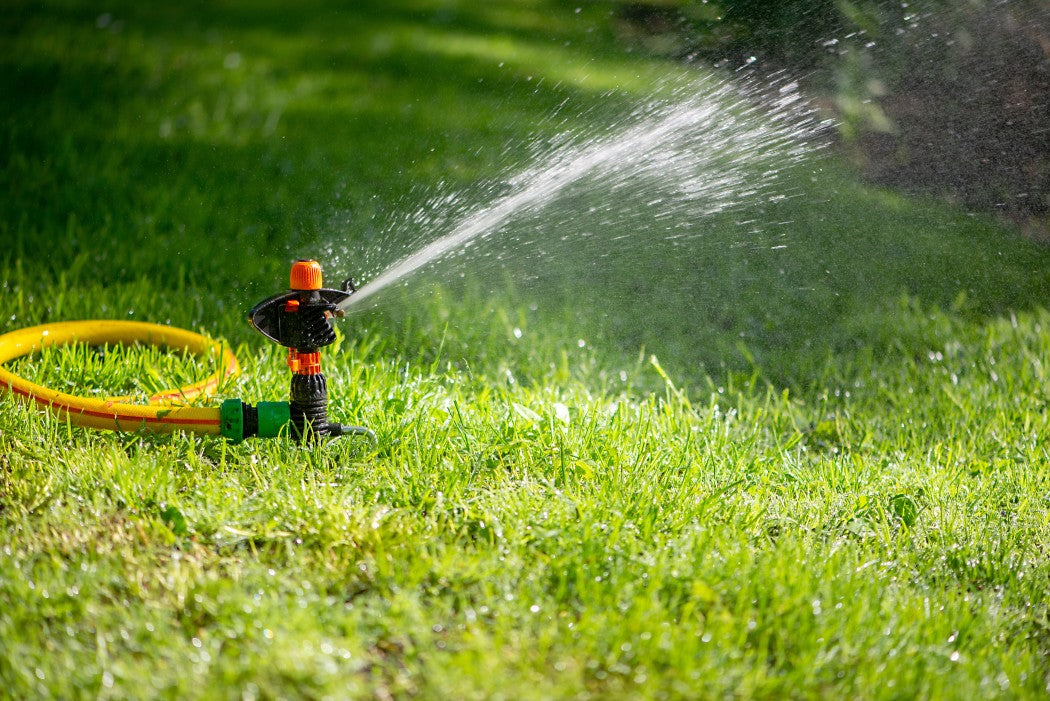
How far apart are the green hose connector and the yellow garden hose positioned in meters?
0.03

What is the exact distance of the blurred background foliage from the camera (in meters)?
4.25

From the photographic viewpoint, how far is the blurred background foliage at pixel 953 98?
4.25 meters

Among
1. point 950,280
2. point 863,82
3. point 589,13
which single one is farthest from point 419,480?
point 589,13

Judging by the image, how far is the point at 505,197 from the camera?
3.61 metres

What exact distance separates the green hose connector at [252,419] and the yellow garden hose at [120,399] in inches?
1.0

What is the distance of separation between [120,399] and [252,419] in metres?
0.48

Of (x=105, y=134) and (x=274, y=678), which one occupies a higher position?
(x=105, y=134)

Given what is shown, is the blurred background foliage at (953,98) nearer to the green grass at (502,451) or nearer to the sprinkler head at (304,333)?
the green grass at (502,451)

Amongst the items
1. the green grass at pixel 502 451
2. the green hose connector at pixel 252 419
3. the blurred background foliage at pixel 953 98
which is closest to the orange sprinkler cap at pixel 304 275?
the green hose connector at pixel 252 419

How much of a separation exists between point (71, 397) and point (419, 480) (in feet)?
3.16

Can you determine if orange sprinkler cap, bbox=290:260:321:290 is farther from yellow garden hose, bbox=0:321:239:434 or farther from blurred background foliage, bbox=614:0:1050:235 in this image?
blurred background foliage, bbox=614:0:1050:235

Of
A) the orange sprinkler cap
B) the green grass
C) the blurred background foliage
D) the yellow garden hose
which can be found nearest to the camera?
the green grass

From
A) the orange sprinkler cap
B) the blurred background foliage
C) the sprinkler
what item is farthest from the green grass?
the orange sprinkler cap

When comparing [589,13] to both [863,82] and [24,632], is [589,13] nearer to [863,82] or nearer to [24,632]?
[863,82]
